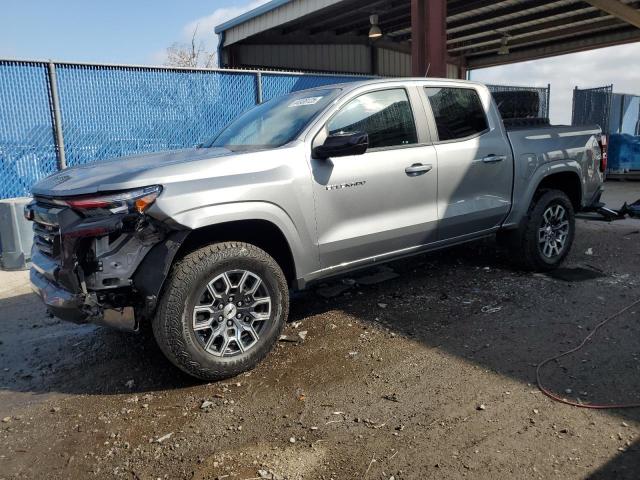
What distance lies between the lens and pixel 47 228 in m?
3.49

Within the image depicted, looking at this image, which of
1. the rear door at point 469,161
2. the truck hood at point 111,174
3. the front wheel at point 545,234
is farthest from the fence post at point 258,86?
the truck hood at point 111,174

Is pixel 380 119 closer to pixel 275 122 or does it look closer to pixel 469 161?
pixel 275 122

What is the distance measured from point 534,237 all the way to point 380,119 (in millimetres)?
2220

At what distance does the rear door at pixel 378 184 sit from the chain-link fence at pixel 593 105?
13523 millimetres

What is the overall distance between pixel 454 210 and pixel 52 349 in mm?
3556

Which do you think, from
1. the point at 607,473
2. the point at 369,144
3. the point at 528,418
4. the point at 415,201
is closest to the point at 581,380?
the point at 528,418

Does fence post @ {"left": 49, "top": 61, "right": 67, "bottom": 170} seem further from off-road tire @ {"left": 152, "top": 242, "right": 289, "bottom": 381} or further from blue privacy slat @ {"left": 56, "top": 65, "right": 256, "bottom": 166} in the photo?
off-road tire @ {"left": 152, "top": 242, "right": 289, "bottom": 381}

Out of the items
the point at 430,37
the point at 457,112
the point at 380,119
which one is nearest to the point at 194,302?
the point at 380,119

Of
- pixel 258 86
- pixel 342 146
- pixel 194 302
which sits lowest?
pixel 194 302

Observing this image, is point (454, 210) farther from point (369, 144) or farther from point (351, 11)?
point (351, 11)

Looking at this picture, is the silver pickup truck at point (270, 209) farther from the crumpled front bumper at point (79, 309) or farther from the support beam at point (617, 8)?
the support beam at point (617, 8)

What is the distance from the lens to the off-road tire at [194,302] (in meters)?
3.20

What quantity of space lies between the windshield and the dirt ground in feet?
5.17

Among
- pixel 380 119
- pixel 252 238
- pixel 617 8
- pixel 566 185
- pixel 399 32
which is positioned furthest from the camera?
pixel 399 32
